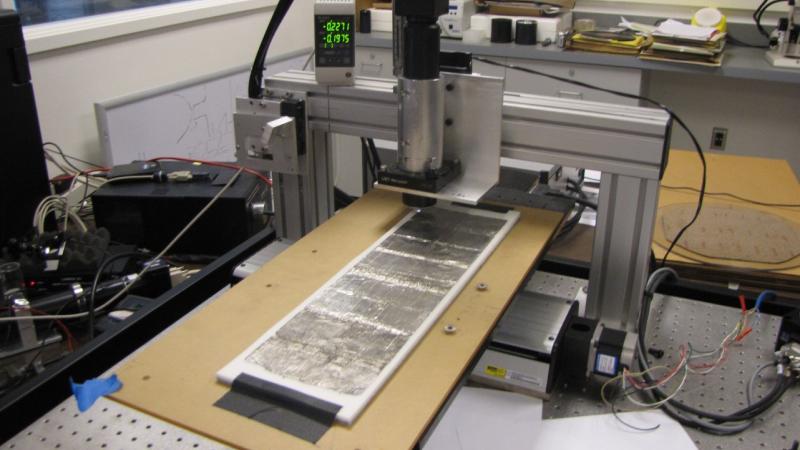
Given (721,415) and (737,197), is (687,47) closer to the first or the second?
(737,197)

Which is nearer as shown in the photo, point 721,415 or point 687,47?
point 721,415

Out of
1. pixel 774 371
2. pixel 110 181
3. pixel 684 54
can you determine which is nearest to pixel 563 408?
pixel 774 371

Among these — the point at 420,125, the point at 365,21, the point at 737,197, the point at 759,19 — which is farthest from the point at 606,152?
the point at 759,19

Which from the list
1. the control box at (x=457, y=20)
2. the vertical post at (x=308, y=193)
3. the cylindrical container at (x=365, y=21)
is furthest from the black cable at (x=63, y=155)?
the control box at (x=457, y=20)

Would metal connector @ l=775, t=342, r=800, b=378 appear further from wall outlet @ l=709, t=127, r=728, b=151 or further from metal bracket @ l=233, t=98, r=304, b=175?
wall outlet @ l=709, t=127, r=728, b=151

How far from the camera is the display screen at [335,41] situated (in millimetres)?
1057

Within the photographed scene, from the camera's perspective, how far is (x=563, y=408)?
89cm

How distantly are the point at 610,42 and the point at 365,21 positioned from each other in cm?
108

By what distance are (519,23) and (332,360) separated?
2.43 metres

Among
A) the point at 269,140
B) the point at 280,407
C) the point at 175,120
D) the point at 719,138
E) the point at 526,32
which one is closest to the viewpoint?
the point at 280,407

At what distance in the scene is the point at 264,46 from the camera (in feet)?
3.52

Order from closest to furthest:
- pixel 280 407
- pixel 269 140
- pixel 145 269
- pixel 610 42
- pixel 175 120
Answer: pixel 280 407, pixel 269 140, pixel 145 269, pixel 175 120, pixel 610 42

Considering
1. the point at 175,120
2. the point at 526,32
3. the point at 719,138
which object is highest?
the point at 526,32

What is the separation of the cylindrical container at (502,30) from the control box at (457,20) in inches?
5.3
